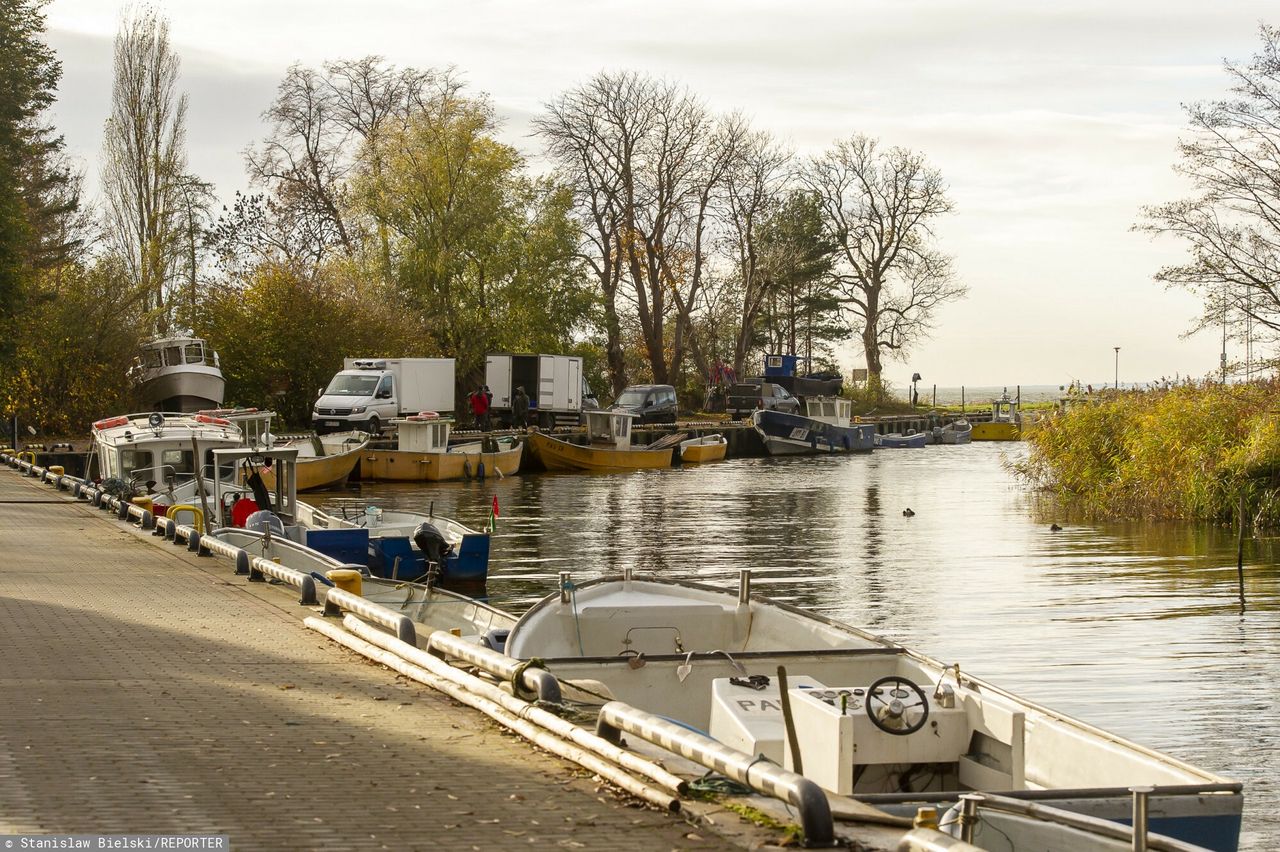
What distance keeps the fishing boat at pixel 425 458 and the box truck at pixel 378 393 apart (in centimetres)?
229

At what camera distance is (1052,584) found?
2372cm

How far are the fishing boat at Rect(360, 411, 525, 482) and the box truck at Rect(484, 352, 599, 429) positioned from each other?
1024 centimetres

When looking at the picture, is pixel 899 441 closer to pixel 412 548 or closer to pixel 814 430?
pixel 814 430

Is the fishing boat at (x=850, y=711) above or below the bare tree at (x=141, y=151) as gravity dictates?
below

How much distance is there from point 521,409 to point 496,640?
1837 inches

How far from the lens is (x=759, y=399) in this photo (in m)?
74.6

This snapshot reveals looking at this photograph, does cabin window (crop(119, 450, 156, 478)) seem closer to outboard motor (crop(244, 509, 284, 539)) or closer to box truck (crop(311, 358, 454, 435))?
outboard motor (crop(244, 509, 284, 539))

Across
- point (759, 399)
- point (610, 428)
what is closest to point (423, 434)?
point (610, 428)

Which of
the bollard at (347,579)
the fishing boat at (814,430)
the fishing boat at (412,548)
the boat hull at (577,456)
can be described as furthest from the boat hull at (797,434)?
the bollard at (347,579)

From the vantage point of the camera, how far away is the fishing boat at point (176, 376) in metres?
52.2

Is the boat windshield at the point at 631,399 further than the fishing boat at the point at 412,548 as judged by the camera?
Yes

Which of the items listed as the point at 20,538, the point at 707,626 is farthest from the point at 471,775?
the point at 20,538

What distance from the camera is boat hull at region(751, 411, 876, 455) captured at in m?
69.1

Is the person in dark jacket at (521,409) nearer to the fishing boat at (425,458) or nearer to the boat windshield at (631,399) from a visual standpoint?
the boat windshield at (631,399)
